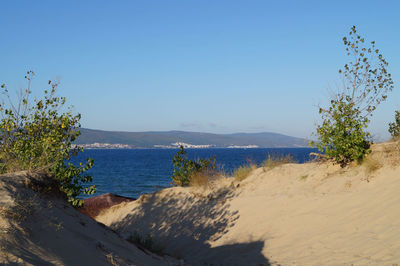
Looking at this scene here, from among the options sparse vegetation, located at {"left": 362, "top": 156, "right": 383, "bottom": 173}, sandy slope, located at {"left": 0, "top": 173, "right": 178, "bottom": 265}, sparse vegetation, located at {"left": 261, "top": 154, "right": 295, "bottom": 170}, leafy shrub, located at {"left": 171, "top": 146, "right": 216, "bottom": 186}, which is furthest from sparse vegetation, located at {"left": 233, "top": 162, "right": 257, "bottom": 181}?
sandy slope, located at {"left": 0, "top": 173, "right": 178, "bottom": 265}

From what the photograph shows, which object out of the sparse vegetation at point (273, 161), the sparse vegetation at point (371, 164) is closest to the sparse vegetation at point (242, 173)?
the sparse vegetation at point (273, 161)

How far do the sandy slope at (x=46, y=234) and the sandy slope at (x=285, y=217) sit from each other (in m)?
3.83

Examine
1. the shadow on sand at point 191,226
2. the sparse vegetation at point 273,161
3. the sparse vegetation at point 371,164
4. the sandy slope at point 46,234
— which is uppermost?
the sparse vegetation at point 371,164

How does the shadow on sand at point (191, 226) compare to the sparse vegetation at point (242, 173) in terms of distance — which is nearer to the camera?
the shadow on sand at point (191, 226)

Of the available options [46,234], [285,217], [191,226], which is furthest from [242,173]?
[46,234]

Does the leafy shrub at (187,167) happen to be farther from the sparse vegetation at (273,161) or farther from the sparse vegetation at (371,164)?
the sparse vegetation at (371,164)

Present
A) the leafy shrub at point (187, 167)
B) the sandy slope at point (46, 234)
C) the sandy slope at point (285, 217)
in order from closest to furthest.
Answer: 1. the sandy slope at point (46, 234)
2. the sandy slope at point (285, 217)
3. the leafy shrub at point (187, 167)

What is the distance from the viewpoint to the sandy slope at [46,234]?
509cm

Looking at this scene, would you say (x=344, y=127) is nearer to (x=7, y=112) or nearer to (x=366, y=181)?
(x=366, y=181)

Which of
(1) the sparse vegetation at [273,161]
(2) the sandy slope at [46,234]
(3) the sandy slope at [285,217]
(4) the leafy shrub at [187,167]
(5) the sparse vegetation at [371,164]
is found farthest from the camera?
(4) the leafy shrub at [187,167]

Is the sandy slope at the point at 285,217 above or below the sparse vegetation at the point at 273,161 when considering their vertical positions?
below

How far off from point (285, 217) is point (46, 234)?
8111 mm

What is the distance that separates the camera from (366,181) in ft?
40.4

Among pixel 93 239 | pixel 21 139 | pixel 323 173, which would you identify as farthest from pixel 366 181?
pixel 21 139
